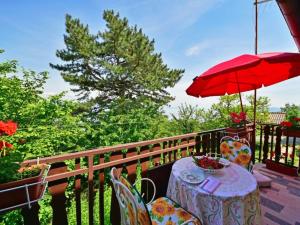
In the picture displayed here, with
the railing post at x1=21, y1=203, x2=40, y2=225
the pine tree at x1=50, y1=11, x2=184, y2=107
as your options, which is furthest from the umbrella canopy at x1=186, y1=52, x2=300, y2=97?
the pine tree at x1=50, y1=11, x2=184, y2=107

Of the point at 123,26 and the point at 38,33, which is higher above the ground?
the point at 123,26

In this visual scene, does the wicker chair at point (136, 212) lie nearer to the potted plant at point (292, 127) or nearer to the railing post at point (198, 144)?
the railing post at point (198, 144)

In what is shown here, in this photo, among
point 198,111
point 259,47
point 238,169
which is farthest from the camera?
point 198,111

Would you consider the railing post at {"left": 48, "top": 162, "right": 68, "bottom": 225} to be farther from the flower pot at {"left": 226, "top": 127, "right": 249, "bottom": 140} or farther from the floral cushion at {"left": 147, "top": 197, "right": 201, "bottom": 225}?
the flower pot at {"left": 226, "top": 127, "right": 249, "bottom": 140}

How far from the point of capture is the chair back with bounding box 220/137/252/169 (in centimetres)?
231

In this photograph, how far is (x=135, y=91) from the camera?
39.2 ft

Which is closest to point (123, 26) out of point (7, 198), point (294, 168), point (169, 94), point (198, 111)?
point (169, 94)

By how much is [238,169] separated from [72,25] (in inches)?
415

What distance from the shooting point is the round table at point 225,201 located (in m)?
1.32

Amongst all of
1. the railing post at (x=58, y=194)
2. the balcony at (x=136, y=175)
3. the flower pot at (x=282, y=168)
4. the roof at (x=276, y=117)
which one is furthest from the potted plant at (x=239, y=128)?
the roof at (x=276, y=117)

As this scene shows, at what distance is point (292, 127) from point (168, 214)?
10.4 ft

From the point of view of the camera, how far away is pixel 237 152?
2371mm

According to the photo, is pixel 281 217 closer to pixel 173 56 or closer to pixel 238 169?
pixel 238 169

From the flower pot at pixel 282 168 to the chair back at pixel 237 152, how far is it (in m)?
1.65
